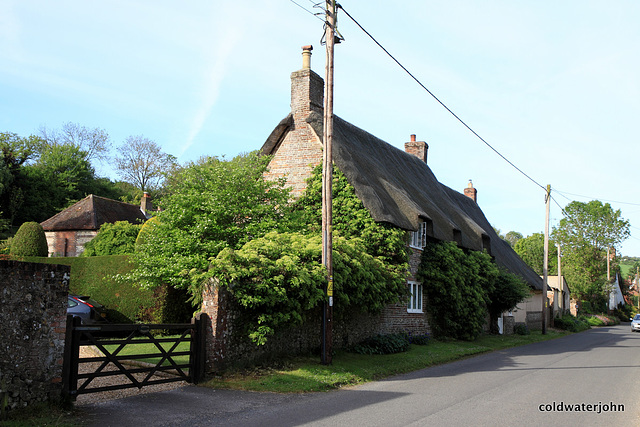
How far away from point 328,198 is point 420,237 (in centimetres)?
932

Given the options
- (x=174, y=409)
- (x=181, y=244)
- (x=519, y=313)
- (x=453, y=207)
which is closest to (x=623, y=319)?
(x=519, y=313)

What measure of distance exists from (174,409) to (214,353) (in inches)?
95.2

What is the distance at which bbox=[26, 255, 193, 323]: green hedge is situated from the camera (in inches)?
690

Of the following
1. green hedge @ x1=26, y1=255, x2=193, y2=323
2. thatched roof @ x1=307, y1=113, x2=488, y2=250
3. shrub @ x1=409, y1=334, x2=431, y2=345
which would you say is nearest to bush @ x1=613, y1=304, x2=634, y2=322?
thatched roof @ x1=307, y1=113, x2=488, y2=250

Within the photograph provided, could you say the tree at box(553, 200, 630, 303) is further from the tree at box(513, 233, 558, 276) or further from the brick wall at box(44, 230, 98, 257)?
the brick wall at box(44, 230, 98, 257)

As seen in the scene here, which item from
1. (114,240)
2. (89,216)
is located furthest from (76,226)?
(114,240)

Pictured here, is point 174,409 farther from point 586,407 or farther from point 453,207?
point 453,207

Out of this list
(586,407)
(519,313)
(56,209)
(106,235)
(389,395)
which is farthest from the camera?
(56,209)

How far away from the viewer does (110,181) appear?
6222cm

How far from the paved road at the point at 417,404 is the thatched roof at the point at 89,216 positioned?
27176 mm

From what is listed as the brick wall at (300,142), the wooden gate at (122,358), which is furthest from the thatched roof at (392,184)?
the wooden gate at (122,358)

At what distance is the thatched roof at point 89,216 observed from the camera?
115ft

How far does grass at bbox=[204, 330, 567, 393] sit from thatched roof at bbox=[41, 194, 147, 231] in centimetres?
2392

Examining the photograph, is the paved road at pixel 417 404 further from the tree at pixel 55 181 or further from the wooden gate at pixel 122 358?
the tree at pixel 55 181
